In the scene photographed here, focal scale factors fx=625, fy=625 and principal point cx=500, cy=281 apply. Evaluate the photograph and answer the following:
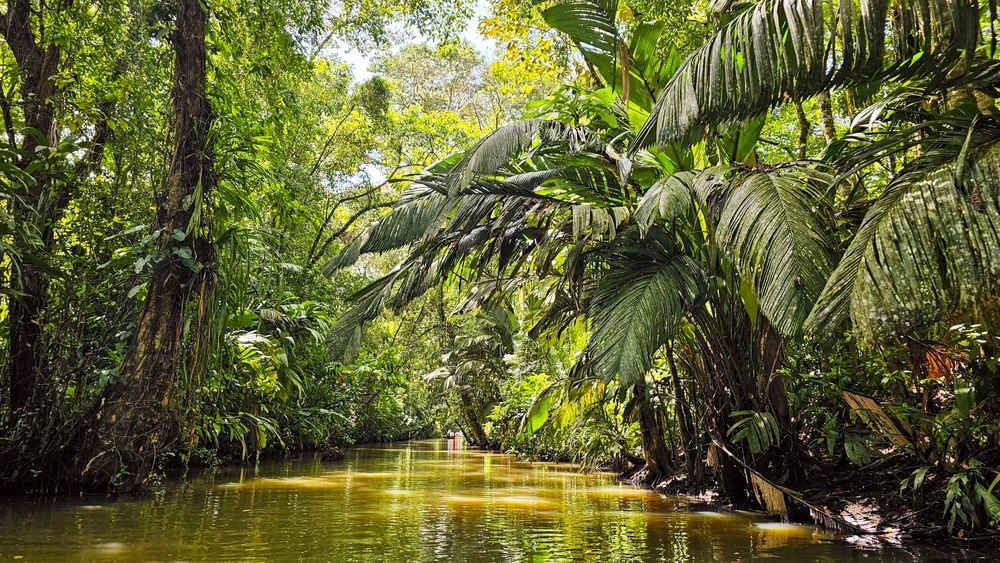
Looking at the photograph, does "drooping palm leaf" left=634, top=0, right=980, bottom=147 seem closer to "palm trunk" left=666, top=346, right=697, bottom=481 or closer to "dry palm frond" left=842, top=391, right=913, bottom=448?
"dry palm frond" left=842, top=391, right=913, bottom=448

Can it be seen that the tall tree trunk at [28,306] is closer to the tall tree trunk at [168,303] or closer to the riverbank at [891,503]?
the tall tree trunk at [168,303]

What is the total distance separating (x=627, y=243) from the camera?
4.05m

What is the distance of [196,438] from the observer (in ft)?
20.4

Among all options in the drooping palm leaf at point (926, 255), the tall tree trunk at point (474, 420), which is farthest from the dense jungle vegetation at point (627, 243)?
the tall tree trunk at point (474, 420)

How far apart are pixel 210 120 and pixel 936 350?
5648 millimetres

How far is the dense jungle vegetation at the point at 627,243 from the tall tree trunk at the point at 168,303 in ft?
0.07

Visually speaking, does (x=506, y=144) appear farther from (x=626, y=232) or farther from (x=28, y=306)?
(x=28, y=306)

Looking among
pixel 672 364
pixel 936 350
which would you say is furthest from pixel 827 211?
pixel 672 364

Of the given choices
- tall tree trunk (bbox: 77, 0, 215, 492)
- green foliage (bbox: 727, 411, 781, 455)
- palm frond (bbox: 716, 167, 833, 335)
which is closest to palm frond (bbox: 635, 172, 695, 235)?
palm frond (bbox: 716, 167, 833, 335)

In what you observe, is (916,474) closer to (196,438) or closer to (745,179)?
(745,179)

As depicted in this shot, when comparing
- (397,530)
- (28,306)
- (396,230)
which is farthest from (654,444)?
(28,306)

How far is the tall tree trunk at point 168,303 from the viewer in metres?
4.79

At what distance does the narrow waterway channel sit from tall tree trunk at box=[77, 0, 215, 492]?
35cm

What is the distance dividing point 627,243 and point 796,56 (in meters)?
1.65
